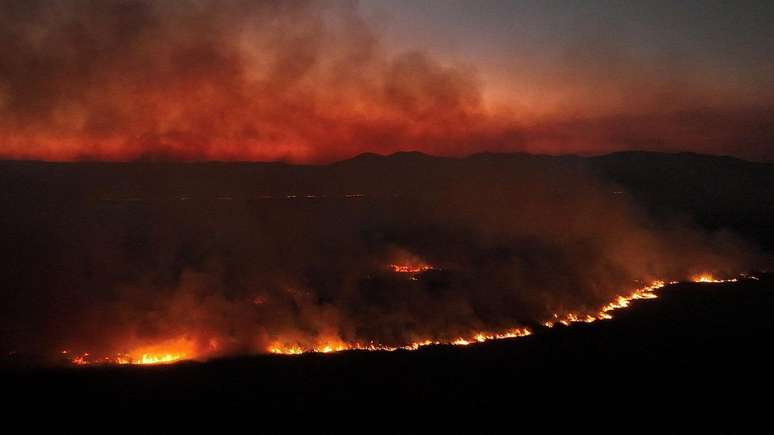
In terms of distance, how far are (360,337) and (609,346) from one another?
343 inches

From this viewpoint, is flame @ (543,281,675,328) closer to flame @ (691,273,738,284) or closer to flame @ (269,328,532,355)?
flame @ (691,273,738,284)

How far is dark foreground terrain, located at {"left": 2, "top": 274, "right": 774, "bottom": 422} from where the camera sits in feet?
45.3

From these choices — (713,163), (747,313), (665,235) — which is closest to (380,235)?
(665,235)

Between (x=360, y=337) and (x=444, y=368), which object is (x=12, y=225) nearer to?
(x=360, y=337)

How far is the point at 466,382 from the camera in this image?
15398 millimetres

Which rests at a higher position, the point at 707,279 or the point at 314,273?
the point at 314,273

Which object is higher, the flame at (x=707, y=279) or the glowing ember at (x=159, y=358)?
the flame at (x=707, y=279)

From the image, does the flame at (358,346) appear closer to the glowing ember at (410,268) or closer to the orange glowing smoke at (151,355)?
the orange glowing smoke at (151,355)

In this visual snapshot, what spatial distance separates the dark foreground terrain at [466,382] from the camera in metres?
13.8

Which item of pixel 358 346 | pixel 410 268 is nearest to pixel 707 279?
pixel 410 268

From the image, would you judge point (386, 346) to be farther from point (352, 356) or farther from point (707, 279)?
point (707, 279)

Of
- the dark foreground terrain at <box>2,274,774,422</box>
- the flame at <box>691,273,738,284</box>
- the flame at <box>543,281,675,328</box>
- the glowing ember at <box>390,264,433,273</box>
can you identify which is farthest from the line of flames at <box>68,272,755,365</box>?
the glowing ember at <box>390,264,433,273</box>

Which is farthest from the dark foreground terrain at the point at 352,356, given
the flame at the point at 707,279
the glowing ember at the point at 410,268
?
the glowing ember at the point at 410,268

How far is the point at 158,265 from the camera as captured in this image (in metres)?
29.7
